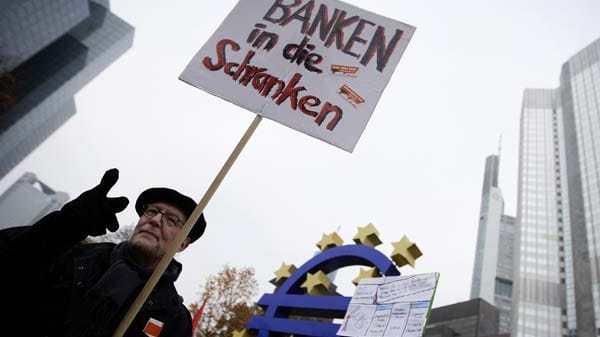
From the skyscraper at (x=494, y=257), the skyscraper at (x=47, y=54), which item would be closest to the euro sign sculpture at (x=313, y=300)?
→ the skyscraper at (x=47, y=54)

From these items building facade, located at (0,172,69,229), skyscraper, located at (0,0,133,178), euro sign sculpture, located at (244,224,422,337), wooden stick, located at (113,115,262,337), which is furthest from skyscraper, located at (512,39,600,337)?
building facade, located at (0,172,69,229)

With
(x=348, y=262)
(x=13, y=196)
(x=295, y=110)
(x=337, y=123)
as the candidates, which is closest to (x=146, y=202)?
(x=295, y=110)

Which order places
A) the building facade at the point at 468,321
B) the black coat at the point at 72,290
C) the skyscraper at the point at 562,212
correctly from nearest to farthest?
1. the black coat at the point at 72,290
2. the building facade at the point at 468,321
3. the skyscraper at the point at 562,212

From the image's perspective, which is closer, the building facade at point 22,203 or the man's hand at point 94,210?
the man's hand at point 94,210

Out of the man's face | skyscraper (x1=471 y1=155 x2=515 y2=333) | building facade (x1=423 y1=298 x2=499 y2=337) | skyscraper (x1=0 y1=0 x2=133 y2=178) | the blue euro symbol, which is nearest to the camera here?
the man's face

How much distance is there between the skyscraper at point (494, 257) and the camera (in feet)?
396

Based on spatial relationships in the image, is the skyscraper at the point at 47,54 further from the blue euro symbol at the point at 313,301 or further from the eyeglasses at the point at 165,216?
the eyeglasses at the point at 165,216

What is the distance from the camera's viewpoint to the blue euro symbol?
20.8 feet

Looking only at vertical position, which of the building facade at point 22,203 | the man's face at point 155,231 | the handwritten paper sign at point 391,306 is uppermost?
the building facade at point 22,203

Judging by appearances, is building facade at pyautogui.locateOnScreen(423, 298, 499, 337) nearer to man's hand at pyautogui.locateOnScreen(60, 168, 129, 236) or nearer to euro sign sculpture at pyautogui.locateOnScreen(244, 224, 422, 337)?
euro sign sculpture at pyautogui.locateOnScreen(244, 224, 422, 337)

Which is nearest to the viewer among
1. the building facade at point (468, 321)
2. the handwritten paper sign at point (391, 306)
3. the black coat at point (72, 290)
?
the black coat at point (72, 290)

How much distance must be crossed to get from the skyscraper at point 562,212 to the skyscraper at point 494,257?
1282 inches

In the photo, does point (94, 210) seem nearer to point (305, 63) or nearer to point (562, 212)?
point (305, 63)

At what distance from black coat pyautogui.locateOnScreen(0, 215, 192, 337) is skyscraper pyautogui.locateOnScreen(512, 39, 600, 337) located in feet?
264
